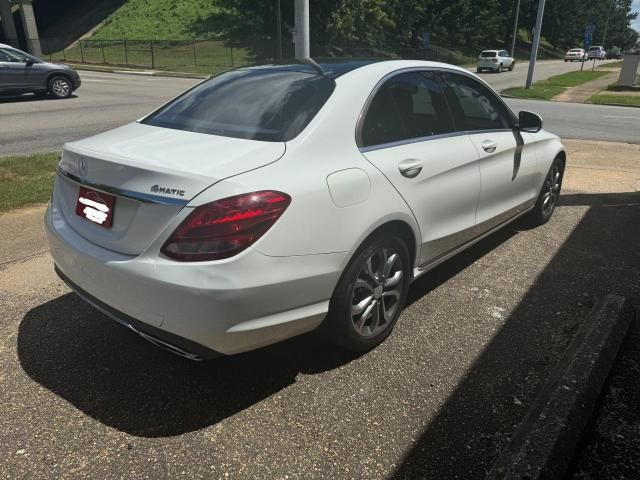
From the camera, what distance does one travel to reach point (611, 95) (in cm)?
2234

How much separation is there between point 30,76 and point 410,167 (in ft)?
53.5

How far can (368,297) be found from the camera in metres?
3.00

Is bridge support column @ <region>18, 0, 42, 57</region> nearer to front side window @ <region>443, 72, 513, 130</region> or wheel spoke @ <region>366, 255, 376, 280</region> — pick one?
front side window @ <region>443, 72, 513, 130</region>

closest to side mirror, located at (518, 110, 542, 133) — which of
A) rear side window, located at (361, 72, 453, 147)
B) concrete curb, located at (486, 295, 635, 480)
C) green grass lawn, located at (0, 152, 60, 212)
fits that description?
rear side window, located at (361, 72, 453, 147)

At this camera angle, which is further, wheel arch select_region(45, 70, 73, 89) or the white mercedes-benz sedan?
wheel arch select_region(45, 70, 73, 89)

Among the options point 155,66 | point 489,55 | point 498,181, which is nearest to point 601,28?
point 489,55

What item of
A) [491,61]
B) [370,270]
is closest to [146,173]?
[370,270]

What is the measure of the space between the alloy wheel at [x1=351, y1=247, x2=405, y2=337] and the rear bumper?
0.97 ft

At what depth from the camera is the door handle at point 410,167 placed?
3064mm

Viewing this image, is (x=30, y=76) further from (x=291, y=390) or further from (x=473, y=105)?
(x=291, y=390)

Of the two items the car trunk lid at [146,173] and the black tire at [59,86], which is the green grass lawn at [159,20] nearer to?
the black tire at [59,86]

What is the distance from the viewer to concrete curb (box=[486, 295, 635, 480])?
2121 millimetres

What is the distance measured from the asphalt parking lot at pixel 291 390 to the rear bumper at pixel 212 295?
1.38 feet

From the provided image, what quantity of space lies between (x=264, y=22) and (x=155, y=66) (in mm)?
13028
